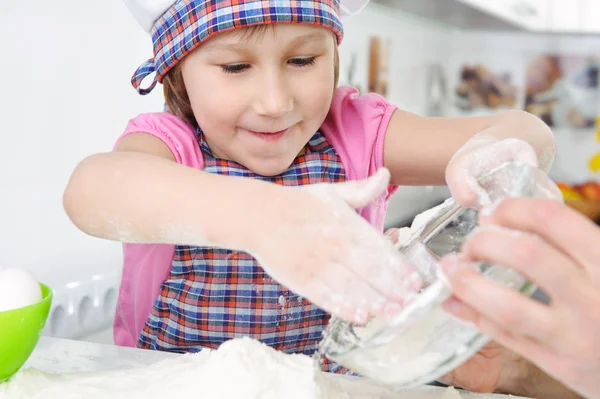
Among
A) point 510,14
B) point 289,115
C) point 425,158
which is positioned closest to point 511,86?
point 510,14

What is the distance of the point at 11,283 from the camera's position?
0.68 meters

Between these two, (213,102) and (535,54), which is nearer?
(213,102)

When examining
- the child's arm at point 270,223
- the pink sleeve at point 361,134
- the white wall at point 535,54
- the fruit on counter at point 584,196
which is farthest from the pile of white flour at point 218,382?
the white wall at point 535,54

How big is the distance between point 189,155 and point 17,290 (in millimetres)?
301

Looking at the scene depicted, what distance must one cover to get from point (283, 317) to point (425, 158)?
0.30 m

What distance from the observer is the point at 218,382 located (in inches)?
23.7

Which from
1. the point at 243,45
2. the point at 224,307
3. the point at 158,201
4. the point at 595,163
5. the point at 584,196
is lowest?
the point at 584,196

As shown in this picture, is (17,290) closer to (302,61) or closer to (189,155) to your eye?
(189,155)

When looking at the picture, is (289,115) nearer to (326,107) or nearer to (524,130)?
(326,107)

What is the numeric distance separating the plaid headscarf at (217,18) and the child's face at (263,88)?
1cm

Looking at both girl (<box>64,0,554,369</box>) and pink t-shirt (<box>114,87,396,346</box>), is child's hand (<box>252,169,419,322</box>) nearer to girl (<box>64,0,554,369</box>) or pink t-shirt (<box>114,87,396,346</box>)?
girl (<box>64,0,554,369</box>)

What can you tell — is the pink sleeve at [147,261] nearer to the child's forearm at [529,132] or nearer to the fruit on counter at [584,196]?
the child's forearm at [529,132]

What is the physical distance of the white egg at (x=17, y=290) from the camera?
0.67 metres

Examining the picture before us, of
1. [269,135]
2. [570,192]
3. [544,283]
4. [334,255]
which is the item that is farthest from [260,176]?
[570,192]
